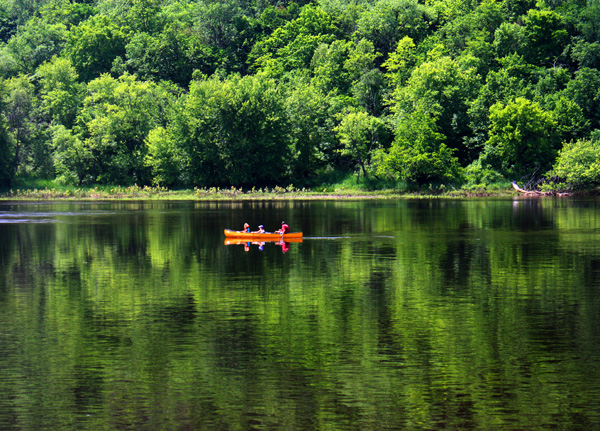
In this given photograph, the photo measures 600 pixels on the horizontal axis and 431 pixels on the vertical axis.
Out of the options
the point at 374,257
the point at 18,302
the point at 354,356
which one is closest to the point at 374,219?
the point at 374,257

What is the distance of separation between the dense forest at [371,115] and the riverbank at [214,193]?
9.22 ft

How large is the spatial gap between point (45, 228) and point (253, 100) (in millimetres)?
76327

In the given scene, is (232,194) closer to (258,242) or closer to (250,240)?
(258,242)

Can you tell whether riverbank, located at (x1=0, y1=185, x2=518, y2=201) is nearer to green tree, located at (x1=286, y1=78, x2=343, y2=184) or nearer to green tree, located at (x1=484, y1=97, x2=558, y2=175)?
green tree, located at (x1=286, y1=78, x2=343, y2=184)

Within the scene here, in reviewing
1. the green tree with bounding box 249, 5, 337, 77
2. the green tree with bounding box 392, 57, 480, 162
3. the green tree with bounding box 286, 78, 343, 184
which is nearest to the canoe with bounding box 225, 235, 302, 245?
the green tree with bounding box 286, 78, 343, 184

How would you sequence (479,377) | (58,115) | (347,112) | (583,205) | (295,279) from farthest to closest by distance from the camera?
(58,115) → (347,112) → (583,205) → (295,279) → (479,377)

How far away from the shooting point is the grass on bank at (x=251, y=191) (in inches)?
5187

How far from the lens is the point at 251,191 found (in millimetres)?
141125

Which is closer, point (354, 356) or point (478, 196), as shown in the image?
point (354, 356)

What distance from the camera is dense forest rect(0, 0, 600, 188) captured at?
433 feet

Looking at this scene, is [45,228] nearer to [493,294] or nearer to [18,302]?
[18,302]

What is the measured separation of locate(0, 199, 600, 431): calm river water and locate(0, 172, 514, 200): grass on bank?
77.3 m

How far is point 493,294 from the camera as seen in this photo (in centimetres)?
3431

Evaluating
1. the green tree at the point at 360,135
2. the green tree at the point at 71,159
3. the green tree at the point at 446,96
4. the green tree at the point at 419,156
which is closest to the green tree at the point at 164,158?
the green tree at the point at 71,159
